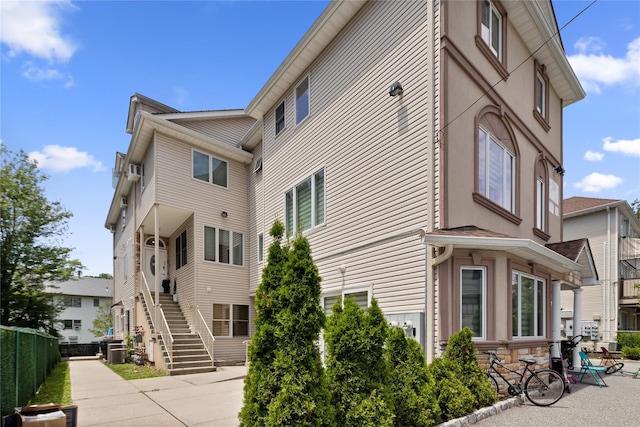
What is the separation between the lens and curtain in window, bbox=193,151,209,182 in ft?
48.7

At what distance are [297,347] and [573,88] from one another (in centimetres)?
1239

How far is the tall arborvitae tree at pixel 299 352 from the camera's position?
4324 mm

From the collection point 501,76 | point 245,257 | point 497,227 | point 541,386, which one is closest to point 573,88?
point 501,76

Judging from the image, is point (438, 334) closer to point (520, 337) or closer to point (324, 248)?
point (520, 337)

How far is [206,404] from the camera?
7.43 metres

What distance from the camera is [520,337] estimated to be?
8297 mm

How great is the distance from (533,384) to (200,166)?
474 inches

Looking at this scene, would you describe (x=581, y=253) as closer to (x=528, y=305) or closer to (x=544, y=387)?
(x=528, y=305)

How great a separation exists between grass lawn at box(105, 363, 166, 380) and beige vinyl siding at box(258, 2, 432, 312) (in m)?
5.69

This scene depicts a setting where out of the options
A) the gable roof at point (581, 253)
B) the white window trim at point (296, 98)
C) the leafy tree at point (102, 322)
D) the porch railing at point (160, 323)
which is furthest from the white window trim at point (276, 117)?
the leafy tree at point (102, 322)

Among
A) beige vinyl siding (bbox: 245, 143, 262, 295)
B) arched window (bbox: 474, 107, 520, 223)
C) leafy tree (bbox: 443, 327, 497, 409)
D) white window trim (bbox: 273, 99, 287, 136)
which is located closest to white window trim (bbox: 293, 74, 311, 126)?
white window trim (bbox: 273, 99, 287, 136)

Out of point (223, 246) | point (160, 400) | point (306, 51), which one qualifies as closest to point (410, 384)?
point (160, 400)

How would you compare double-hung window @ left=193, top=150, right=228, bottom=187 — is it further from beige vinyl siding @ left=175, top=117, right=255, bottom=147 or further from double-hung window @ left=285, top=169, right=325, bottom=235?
double-hung window @ left=285, top=169, right=325, bottom=235

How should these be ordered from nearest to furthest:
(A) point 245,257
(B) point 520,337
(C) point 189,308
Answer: (B) point 520,337
(C) point 189,308
(A) point 245,257
